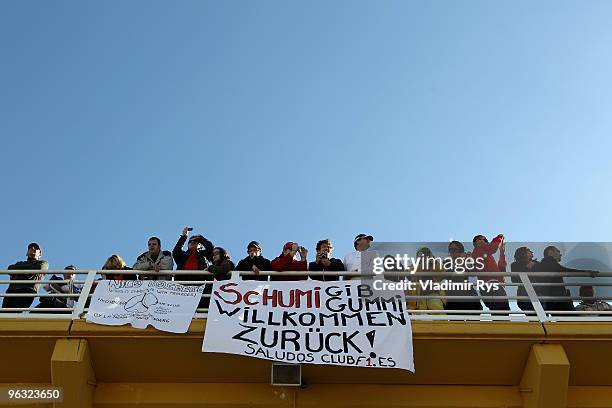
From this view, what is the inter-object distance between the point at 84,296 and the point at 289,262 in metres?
3.00

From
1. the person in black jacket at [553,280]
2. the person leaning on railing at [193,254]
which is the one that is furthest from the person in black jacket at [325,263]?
the person in black jacket at [553,280]

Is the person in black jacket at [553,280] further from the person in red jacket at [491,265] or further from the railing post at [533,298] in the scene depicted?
the person in red jacket at [491,265]

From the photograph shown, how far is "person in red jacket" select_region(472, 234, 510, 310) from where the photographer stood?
393 inches

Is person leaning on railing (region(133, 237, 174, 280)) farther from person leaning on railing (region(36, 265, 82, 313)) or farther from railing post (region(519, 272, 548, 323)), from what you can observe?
railing post (region(519, 272, 548, 323))

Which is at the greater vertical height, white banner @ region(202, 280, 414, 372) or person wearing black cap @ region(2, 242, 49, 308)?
person wearing black cap @ region(2, 242, 49, 308)

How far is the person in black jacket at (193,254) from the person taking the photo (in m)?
10.5

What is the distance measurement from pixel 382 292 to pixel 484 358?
1.65m

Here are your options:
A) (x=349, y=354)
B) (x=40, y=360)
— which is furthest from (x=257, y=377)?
(x=40, y=360)

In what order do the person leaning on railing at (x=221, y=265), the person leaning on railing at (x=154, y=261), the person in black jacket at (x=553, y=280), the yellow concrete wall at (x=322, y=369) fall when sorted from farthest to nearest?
the person leaning on railing at (x=154, y=261), the person in black jacket at (x=553, y=280), the person leaning on railing at (x=221, y=265), the yellow concrete wall at (x=322, y=369)

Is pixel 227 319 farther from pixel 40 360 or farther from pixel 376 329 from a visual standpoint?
pixel 40 360

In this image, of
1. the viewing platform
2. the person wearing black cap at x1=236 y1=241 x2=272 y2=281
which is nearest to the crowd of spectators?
the person wearing black cap at x1=236 y1=241 x2=272 y2=281

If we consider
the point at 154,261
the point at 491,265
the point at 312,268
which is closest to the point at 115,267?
the point at 154,261

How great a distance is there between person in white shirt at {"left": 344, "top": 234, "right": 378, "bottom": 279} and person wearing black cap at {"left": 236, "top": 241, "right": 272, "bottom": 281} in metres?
1.24

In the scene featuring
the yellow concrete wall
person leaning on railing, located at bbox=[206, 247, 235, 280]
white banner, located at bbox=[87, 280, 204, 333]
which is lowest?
the yellow concrete wall
